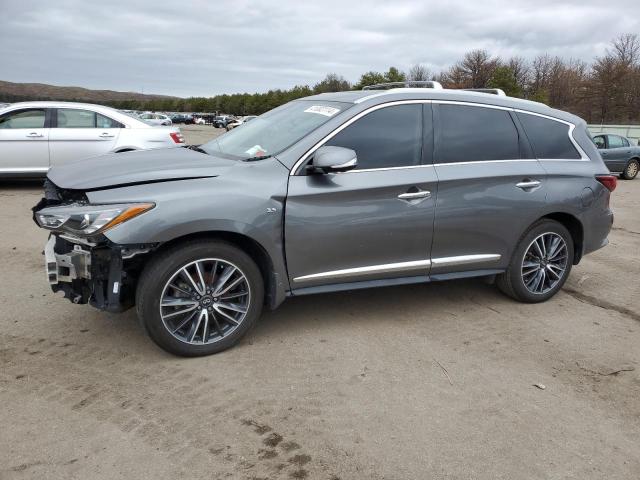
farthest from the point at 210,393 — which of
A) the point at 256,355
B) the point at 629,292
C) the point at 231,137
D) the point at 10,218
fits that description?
the point at 10,218

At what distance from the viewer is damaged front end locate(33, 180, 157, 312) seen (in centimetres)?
330

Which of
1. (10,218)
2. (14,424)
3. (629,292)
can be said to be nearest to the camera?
(14,424)

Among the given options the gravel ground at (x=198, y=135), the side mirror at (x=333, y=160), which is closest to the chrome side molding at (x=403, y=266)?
the side mirror at (x=333, y=160)

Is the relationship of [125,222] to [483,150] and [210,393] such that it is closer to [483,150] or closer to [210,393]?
[210,393]

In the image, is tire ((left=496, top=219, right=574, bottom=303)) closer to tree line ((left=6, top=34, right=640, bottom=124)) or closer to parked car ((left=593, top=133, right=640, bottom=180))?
parked car ((left=593, top=133, right=640, bottom=180))

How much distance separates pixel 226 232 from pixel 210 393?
1.04 meters

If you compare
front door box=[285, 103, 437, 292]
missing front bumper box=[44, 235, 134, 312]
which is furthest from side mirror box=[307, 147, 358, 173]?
missing front bumper box=[44, 235, 134, 312]

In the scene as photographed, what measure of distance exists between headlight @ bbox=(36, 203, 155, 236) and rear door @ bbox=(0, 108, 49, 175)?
23.8ft

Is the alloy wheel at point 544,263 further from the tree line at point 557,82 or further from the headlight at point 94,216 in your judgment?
the tree line at point 557,82

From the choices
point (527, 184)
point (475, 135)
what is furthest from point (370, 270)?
point (527, 184)

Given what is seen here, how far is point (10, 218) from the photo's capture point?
7.68 metres

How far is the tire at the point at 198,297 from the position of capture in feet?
11.2

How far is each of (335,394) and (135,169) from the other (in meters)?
1.99

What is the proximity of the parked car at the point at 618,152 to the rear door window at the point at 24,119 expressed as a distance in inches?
622
